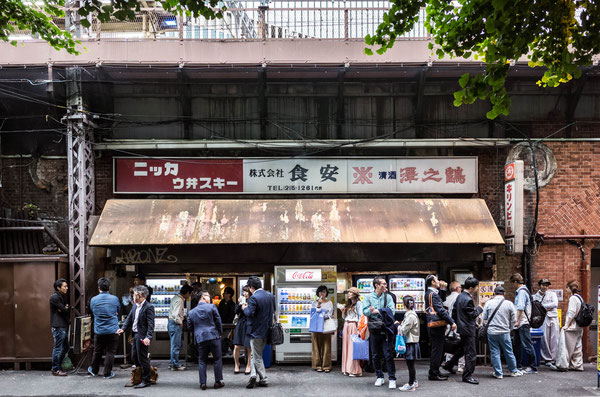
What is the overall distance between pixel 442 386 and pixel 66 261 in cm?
788

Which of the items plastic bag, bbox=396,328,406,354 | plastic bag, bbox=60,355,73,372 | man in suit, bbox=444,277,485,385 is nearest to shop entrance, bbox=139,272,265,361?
plastic bag, bbox=60,355,73,372

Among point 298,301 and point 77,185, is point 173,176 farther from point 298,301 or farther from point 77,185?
point 298,301

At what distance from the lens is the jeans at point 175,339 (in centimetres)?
1185

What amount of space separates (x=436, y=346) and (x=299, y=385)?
256 cm

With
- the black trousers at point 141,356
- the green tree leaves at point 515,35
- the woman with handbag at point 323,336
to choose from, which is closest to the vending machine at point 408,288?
the woman with handbag at point 323,336

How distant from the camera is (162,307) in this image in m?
13.0

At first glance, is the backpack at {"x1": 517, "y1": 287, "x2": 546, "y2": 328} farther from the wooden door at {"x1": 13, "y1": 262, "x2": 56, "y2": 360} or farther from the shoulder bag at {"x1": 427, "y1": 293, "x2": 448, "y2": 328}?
the wooden door at {"x1": 13, "y1": 262, "x2": 56, "y2": 360}

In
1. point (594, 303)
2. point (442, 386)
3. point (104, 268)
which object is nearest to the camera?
point (442, 386)

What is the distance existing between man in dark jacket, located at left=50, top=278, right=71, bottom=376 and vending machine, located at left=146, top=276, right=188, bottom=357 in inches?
81.0

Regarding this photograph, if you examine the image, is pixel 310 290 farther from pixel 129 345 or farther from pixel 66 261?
pixel 66 261

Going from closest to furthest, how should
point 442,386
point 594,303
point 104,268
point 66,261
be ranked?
point 442,386 → point 66,261 → point 104,268 → point 594,303

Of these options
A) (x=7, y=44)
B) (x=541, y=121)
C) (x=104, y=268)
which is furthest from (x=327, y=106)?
(x=7, y=44)

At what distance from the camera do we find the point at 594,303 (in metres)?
14.5

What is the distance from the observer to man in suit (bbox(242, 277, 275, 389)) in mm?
10219
